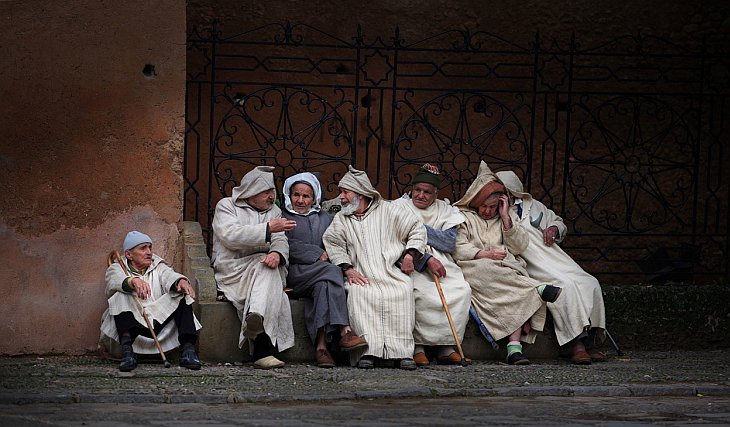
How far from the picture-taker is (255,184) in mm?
9555

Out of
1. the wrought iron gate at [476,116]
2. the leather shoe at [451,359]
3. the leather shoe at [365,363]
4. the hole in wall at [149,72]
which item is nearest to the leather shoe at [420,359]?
the leather shoe at [451,359]

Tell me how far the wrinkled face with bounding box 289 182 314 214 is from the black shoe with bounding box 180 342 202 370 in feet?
4.57

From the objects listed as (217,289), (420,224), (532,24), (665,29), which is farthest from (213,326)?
(665,29)

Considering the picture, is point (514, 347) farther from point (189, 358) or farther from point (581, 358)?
point (189, 358)

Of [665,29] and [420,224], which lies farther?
[665,29]

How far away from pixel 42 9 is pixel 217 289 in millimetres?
2372

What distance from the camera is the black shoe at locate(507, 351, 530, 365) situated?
31.3 feet

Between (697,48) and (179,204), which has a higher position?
(697,48)

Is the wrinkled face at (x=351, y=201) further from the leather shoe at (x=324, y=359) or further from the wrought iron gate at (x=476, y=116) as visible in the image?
the wrought iron gate at (x=476, y=116)

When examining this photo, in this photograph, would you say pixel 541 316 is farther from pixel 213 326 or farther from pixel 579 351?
pixel 213 326

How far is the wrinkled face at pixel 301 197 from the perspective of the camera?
31.9 feet

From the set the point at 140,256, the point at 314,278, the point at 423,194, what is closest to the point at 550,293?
the point at 423,194

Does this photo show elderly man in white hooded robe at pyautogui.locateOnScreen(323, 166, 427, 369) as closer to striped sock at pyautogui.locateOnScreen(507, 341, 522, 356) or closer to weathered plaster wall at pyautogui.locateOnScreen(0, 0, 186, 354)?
striped sock at pyautogui.locateOnScreen(507, 341, 522, 356)

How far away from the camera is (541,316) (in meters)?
9.73
